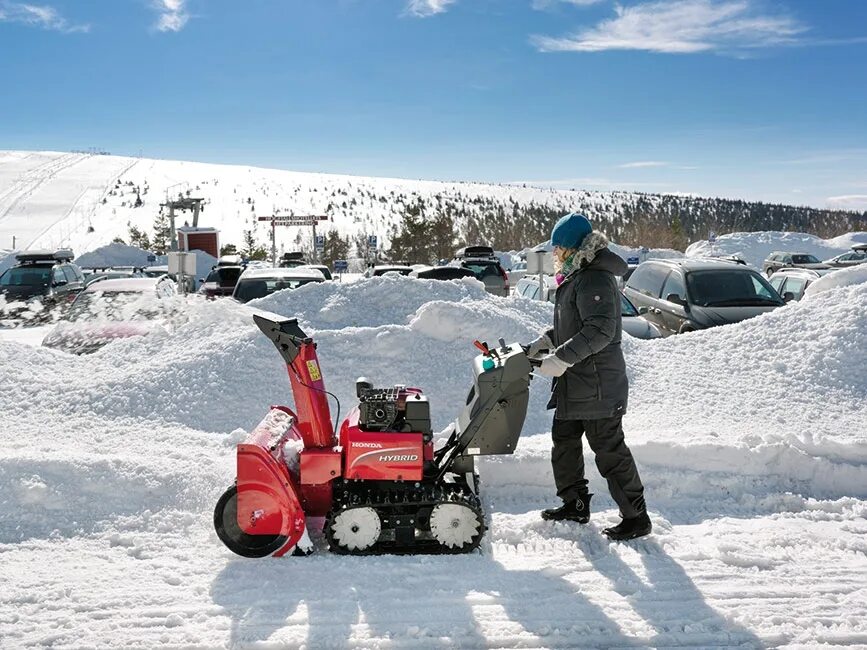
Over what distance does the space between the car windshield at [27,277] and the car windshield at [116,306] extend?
788 centimetres

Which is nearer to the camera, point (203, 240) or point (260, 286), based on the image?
point (260, 286)

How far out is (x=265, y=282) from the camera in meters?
12.5

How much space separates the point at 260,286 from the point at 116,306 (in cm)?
288

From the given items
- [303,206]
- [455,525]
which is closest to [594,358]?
[455,525]

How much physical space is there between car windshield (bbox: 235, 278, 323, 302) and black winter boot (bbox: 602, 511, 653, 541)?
9.05 m

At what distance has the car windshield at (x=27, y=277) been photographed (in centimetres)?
1709

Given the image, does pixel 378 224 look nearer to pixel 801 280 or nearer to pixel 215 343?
pixel 801 280

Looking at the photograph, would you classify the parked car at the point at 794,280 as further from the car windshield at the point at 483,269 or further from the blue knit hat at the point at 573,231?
the blue knit hat at the point at 573,231

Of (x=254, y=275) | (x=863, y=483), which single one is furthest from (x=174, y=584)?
(x=254, y=275)

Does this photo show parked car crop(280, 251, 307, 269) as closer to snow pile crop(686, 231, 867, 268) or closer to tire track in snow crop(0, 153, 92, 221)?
snow pile crop(686, 231, 867, 268)

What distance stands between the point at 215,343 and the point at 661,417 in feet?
14.4

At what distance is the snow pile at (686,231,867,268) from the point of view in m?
40.1

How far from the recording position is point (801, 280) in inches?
627

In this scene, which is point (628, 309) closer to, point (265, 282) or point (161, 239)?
point (265, 282)
